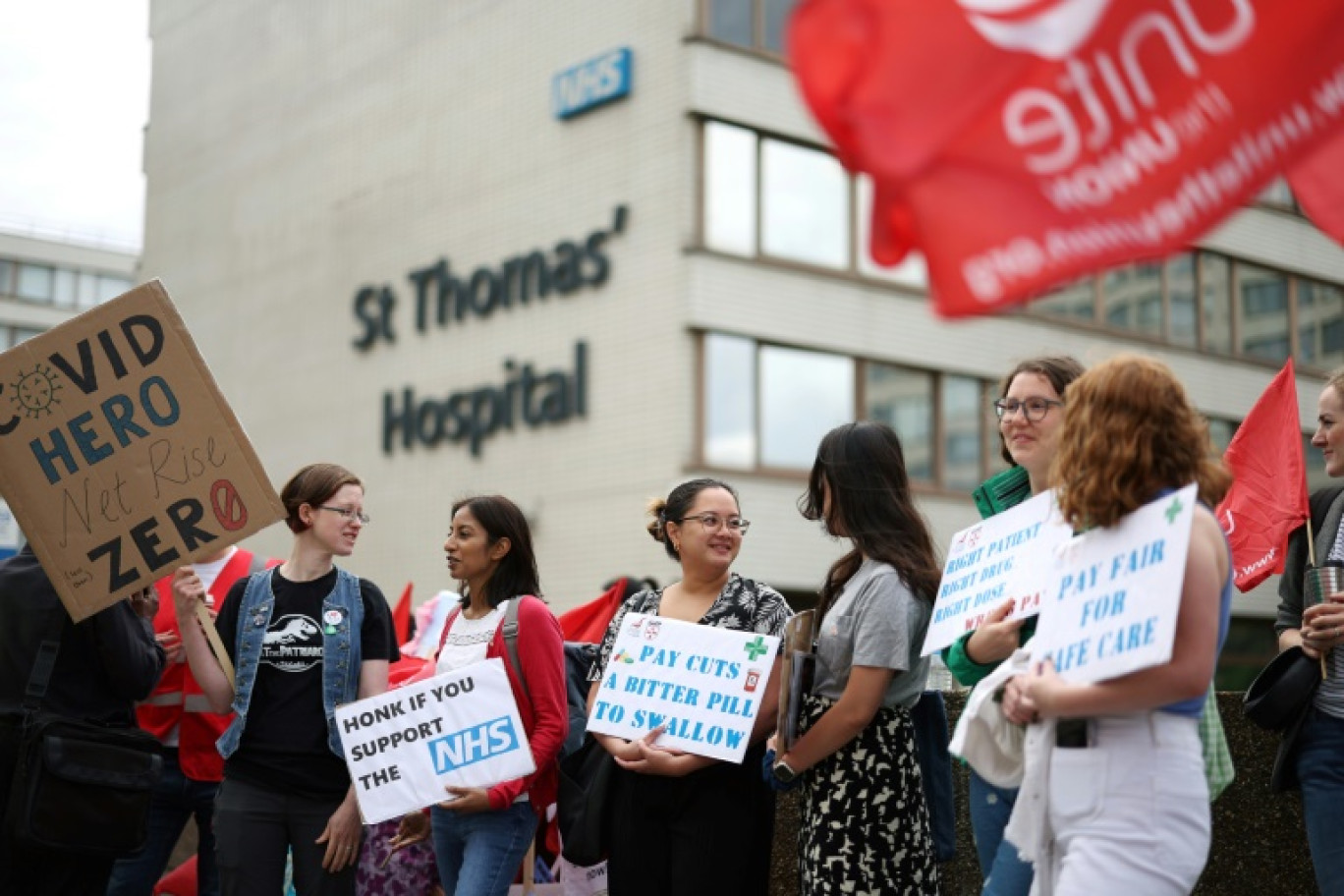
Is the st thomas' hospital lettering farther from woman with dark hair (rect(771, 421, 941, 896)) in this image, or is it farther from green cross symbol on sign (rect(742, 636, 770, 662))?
woman with dark hair (rect(771, 421, 941, 896))

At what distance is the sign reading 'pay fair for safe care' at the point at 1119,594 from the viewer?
11.7 ft

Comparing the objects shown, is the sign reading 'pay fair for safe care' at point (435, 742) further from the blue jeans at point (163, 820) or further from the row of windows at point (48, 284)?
the row of windows at point (48, 284)

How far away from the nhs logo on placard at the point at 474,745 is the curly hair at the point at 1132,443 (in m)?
2.69

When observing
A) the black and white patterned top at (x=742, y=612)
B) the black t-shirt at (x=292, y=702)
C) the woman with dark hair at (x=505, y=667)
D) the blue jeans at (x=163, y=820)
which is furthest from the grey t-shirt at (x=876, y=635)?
the blue jeans at (x=163, y=820)

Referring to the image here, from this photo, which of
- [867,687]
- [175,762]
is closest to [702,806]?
[867,687]

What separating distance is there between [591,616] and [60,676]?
9.83 ft

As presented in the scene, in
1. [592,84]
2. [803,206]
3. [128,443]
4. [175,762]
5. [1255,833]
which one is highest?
[592,84]

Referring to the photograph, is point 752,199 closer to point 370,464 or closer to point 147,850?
point 370,464

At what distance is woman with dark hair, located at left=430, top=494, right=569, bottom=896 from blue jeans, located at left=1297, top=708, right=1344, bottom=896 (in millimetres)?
2491

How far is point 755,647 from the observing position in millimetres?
5613

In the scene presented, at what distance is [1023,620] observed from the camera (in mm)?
4645

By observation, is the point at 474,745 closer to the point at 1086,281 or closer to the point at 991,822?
the point at 991,822

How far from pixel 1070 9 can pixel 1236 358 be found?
31018 millimetres

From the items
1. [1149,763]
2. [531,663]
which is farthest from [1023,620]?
[531,663]
